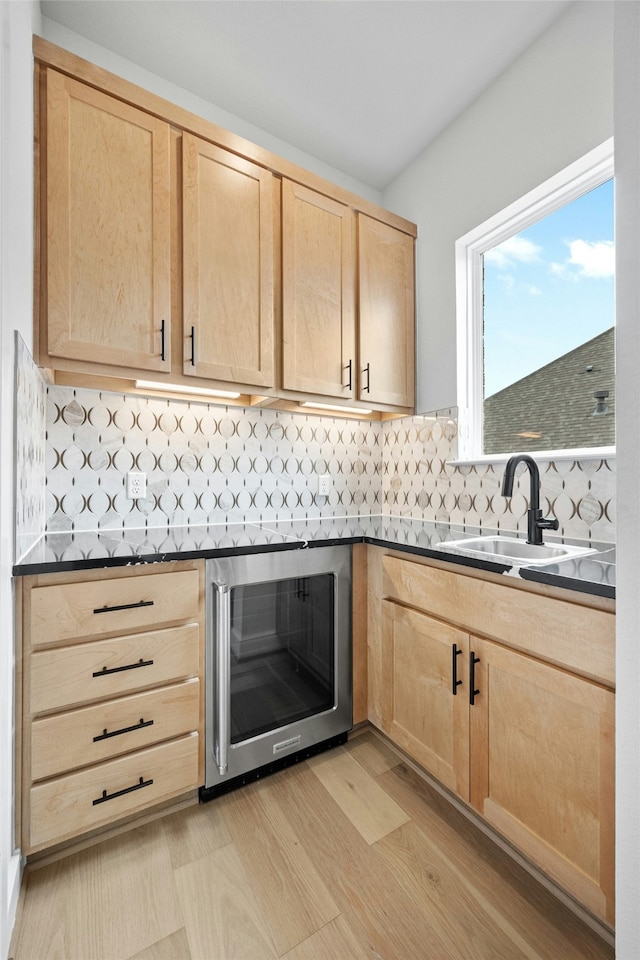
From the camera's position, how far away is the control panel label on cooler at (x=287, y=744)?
1593mm

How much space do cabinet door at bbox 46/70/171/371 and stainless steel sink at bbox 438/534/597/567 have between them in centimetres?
128

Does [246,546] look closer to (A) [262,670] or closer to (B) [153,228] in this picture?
(A) [262,670]

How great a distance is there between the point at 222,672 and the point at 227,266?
1526 millimetres

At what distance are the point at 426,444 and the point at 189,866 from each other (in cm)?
190

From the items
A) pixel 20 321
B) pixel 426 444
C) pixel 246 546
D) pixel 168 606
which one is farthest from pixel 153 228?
pixel 426 444

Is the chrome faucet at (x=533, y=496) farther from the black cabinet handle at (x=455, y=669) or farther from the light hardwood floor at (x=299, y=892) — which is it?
the light hardwood floor at (x=299, y=892)

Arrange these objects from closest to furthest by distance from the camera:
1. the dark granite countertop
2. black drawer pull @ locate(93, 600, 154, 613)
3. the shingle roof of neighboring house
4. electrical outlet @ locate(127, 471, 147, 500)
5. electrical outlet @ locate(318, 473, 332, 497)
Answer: the dark granite countertop, black drawer pull @ locate(93, 600, 154, 613), the shingle roof of neighboring house, electrical outlet @ locate(127, 471, 147, 500), electrical outlet @ locate(318, 473, 332, 497)

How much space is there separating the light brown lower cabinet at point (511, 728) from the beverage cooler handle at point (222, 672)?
63 centimetres

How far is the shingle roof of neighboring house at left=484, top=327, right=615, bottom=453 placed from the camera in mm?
1607

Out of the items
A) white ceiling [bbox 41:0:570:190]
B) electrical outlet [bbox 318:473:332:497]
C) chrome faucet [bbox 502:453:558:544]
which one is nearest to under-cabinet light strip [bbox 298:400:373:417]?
electrical outlet [bbox 318:473:332:497]

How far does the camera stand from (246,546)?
1.48 m

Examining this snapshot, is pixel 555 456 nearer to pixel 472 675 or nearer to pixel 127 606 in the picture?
pixel 472 675

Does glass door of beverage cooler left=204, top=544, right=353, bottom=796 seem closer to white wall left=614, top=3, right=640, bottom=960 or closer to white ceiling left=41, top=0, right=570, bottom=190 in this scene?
white wall left=614, top=3, right=640, bottom=960

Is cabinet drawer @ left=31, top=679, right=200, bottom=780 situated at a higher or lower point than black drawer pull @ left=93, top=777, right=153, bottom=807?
higher
